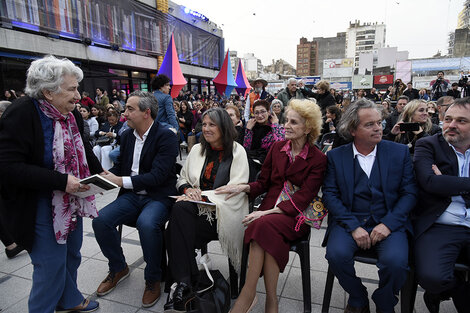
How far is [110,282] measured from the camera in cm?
243

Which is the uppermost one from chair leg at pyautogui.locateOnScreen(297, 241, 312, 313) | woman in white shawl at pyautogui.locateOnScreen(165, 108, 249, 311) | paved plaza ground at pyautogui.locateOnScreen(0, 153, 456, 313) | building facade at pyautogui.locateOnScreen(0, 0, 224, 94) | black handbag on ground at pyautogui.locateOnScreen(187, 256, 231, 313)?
building facade at pyautogui.locateOnScreen(0, 0, 224, 94)

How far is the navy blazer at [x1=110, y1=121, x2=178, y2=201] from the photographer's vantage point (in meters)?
2.45

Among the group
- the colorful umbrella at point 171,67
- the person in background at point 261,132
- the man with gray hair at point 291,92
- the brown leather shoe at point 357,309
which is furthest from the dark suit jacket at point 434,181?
the colorful umbrella at point 171,67

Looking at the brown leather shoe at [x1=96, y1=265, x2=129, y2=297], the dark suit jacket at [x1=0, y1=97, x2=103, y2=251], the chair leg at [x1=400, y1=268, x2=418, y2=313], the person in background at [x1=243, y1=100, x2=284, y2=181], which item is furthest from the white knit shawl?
the person in background at [x1=243, y1=100, x2=284, y2=181]

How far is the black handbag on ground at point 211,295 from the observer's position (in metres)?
1.91

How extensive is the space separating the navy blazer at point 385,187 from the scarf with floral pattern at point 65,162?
190 cm

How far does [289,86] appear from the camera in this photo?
6.14 meters

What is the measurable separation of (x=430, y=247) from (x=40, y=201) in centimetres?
265

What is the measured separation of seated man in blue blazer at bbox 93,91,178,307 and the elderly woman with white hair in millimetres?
441

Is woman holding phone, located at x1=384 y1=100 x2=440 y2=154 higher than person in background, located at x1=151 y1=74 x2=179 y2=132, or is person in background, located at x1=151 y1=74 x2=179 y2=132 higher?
person in background, located at x1=151 y1=74 x2=179 y2=132

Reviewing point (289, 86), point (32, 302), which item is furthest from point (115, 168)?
point (289, 86)

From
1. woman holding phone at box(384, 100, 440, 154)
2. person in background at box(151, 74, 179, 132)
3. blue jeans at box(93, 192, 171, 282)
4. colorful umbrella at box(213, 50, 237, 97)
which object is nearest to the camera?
blue jeans at box(93, 192, 171, 282)

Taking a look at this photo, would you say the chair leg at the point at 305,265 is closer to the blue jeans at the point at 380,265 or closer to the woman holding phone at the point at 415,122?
the blue jeans at the point at 380,265

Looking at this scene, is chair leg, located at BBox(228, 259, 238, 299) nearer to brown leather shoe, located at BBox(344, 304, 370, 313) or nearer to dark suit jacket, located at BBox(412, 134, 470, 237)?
brown leather shoe, located at BBox(344, 304, 370, 313)
